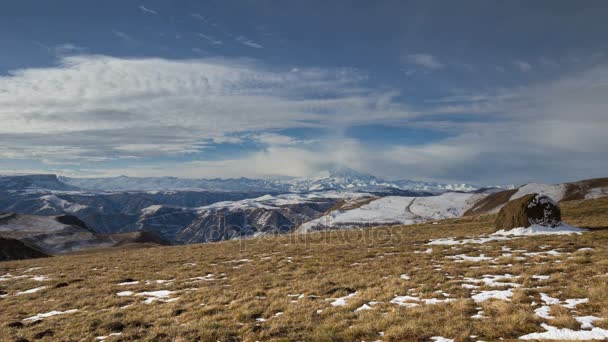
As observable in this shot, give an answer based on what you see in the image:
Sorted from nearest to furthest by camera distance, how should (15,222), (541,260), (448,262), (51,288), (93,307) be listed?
1. (93,307)
2. (541,260)
3. (448,262)
4. (51,288)
5. (15,222)

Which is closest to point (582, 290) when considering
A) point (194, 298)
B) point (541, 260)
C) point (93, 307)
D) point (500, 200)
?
point (541, 260)

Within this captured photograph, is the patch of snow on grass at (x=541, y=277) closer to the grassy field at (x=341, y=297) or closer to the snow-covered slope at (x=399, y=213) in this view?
the grassy field at (x=341, y=297)

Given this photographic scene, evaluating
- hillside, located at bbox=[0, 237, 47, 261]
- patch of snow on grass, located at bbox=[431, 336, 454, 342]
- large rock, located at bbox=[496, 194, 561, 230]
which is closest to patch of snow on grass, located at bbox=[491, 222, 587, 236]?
large rock, located at bbox=[496, 194, 561, 230]

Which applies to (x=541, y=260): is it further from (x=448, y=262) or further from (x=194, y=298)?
(x=194, y=298)

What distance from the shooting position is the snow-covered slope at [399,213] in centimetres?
12162

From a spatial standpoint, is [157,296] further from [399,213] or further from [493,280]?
[399,213]

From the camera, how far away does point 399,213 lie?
134000 mm

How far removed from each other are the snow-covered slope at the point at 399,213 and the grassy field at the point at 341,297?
96.6 m

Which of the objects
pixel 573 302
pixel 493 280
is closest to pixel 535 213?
pixel 493 280

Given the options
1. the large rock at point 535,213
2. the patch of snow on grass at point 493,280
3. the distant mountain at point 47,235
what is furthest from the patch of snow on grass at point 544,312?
the distant mountain at point 47,235

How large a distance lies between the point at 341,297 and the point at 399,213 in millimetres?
127013

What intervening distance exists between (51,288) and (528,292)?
26.0 meters

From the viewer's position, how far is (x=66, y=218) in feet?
512

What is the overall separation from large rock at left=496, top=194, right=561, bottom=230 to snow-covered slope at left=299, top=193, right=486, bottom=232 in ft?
283
